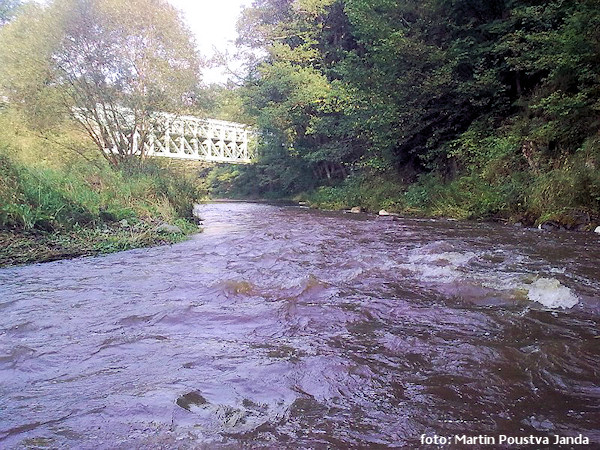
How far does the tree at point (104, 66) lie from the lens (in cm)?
1077

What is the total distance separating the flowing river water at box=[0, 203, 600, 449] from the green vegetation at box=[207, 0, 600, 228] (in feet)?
15.8

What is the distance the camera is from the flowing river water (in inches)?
73.2

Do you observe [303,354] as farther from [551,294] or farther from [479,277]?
[479,277]

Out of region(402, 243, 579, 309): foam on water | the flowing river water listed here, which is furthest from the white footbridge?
the flowing river water

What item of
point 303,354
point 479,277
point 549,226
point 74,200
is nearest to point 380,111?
point 549,226

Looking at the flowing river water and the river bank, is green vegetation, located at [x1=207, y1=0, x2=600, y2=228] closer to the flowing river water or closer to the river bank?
the flowing river water

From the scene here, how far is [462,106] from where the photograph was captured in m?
12.9

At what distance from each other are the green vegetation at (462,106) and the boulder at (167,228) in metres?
6.88

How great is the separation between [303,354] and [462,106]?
39.8ft

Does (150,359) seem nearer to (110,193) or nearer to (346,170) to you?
(110,193)

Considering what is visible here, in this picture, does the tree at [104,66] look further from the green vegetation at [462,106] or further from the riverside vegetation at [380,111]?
the green vegetation at [462,106]

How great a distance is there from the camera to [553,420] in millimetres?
1823

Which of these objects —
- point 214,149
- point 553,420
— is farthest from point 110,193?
point 214,149

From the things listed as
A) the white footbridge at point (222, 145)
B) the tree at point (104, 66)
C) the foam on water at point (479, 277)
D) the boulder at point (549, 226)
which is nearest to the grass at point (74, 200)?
the tree at point (104, 66)
